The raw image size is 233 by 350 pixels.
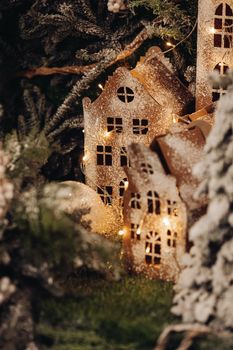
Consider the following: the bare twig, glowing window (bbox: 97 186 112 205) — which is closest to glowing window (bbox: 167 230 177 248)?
the bare twig

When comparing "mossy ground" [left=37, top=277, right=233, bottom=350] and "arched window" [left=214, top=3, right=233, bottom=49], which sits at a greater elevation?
"arched window" [left=214, top=3, right=233, bottom=49]

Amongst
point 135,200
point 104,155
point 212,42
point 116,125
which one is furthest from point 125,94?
point 135,200

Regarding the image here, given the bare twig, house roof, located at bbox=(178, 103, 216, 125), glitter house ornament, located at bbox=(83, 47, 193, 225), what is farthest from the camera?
glitter house ornament, located at bbox=(83, 47, 193, 225)

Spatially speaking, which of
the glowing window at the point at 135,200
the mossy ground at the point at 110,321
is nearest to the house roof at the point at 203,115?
the glowing window at the point at 135,200

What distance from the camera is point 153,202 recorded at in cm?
218

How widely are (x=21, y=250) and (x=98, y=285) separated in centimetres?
35

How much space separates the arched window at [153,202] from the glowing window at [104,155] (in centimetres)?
44

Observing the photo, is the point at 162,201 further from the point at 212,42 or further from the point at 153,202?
the point at 212,42

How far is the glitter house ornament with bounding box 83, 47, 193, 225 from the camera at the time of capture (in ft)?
8.25

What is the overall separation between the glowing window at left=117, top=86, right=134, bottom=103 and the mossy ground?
717mm

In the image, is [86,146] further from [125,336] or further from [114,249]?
[125,336]

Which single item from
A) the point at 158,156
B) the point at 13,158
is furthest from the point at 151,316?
the point at 13,158

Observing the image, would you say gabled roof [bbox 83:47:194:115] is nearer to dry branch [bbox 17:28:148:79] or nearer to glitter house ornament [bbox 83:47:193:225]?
glitter house ornament [bbox 83:47:193:225]

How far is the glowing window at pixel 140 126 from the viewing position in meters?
2.56
